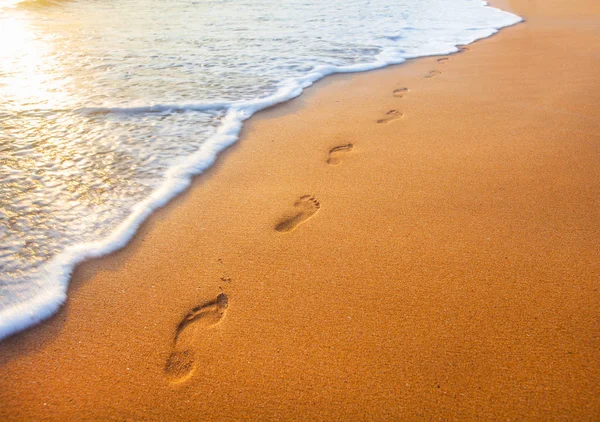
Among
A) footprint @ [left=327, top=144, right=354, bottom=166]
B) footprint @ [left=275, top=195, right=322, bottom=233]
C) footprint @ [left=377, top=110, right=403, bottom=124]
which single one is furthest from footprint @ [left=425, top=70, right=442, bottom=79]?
footprint @ [left=275, top=195, right=322, bottom=233]

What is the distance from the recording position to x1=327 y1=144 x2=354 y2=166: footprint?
301 cm

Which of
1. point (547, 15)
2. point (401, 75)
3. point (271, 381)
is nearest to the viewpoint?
point (271, 381)

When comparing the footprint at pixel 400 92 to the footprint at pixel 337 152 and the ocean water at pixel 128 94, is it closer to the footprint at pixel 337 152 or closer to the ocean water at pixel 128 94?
the ocean water at pixel 128 94

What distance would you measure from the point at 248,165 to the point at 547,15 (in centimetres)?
857

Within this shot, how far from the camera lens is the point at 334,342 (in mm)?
1650

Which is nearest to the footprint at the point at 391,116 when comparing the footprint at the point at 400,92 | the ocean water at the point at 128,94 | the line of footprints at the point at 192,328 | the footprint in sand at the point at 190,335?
the footprint at the point at 400,92

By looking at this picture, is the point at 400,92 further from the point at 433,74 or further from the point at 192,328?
the point at 192,328

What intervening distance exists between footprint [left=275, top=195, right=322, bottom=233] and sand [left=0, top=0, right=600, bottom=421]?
13 mm

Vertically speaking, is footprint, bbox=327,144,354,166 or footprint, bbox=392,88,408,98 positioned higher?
footprint, bbox=392,88,408,98

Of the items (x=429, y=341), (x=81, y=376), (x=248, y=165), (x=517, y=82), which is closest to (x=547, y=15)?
(x=517, y=82)

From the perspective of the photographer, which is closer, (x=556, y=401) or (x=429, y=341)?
(x=556, y=401)

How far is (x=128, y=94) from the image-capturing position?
4367mm

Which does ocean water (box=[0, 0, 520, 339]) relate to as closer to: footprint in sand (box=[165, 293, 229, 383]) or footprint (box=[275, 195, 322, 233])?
footprint in sand (box=[165, 293, 229, 383])

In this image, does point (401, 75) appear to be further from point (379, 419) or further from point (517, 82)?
point (379, 419)
